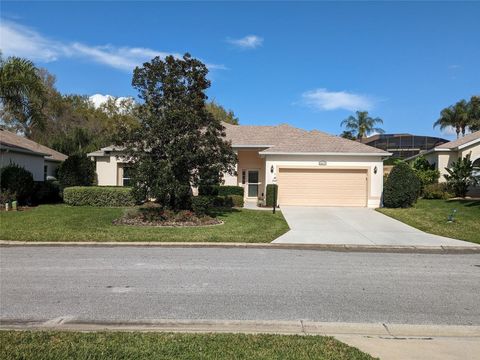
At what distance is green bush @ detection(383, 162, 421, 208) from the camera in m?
21.2

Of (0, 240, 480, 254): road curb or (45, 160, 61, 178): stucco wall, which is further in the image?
(45, 160, 61, 178): stucco wall

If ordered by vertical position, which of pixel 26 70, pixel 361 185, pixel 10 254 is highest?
pixel 26 70

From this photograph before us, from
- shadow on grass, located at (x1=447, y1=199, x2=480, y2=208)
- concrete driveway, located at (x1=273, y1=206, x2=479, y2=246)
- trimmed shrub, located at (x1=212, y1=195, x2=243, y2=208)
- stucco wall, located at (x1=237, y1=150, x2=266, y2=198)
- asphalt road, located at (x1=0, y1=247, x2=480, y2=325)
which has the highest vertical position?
stucco wall, located at (x1=237, y1=150, x2=266, y2=198)

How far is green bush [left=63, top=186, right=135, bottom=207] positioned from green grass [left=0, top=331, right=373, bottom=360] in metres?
15.9

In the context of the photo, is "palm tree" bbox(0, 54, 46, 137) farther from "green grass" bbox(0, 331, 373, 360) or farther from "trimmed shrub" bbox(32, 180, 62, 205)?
"green grass" bbox(0, 331, 373, 360)

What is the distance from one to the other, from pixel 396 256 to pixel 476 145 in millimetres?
18502

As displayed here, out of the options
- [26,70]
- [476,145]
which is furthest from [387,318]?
[476,145]

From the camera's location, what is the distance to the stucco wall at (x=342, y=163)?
2308 centimetres

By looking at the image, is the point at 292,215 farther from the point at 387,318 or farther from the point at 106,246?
the point at 387,318

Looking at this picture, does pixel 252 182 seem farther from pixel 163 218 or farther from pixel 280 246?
pixel 280 246

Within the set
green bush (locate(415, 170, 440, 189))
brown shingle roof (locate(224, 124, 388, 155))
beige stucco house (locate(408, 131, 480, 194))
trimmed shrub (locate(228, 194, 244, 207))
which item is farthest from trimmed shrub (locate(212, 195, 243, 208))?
beige stucco house (locate(408, 131, 480, 194))

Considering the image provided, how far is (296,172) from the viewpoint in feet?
77.8

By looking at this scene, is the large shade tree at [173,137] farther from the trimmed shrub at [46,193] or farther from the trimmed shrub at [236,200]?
the trimmed shrub at [46,193]

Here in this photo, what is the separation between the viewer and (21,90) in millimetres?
18125
